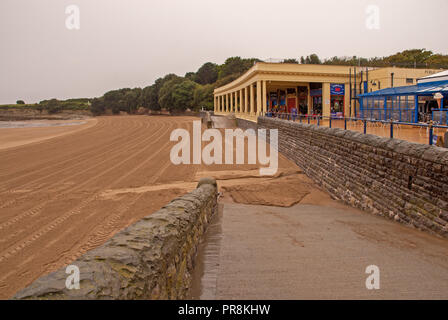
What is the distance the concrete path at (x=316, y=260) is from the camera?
445 centimetres

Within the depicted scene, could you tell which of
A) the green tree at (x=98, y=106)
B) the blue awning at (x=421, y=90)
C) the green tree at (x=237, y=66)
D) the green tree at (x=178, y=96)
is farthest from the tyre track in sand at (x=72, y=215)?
the green tree at (x=98, y=106)

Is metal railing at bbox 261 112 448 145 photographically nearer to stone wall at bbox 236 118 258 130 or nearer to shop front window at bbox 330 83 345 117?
stone wall at bbox 236 118 258 130

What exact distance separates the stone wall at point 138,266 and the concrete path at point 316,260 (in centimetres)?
67

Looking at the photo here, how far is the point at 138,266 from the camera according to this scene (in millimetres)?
3070

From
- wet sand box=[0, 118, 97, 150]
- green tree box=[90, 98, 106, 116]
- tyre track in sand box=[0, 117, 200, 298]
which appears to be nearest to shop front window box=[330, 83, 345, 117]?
tyre track in sand box=[0, 117, 200, 298]

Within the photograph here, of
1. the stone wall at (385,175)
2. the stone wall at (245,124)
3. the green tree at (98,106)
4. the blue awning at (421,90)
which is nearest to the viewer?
the stone wall at (385,175)

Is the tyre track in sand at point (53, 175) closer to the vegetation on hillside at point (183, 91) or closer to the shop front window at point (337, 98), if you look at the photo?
the shop front window at point (337, 98)

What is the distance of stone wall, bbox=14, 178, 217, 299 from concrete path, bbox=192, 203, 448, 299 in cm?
67

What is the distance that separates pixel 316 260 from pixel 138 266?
3662 millimetres

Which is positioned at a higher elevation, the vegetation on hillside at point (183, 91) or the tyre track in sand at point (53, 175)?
the vegetation on hillside at point (183, 91)

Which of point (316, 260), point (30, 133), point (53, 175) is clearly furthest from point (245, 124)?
point (30, 133)

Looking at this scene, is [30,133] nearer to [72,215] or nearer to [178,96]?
[72,215]

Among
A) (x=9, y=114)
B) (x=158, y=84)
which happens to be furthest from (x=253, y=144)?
(x=9, y=114)

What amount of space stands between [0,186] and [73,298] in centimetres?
1521
